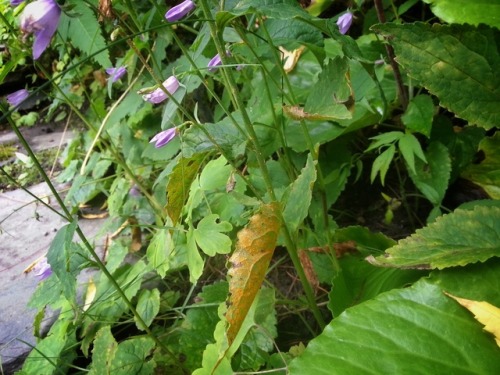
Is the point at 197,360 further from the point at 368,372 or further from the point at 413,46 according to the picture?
the point at 413,46

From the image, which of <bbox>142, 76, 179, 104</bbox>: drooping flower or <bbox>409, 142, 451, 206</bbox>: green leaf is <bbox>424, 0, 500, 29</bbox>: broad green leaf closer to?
<bbox>409, 142, 451, 206</bbox>: green leaf

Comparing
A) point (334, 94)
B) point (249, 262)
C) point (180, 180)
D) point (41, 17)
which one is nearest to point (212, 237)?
point (180, 180)

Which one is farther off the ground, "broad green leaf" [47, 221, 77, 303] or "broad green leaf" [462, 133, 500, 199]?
"broad green leaf" [47, 221, 77, 303]

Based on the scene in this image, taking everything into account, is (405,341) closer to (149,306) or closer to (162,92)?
(162,92)

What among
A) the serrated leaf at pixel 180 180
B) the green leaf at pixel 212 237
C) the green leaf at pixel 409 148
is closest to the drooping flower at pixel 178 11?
the serrated leaf at pixel 180 180

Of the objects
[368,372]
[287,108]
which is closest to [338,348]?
[368,372]

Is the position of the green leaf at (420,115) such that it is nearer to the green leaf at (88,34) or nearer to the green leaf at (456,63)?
the green leaf at (456,63)

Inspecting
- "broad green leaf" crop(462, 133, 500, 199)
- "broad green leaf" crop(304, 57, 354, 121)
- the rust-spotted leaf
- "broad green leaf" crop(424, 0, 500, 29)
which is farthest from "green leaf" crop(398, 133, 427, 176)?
the rust-spotted leaf
